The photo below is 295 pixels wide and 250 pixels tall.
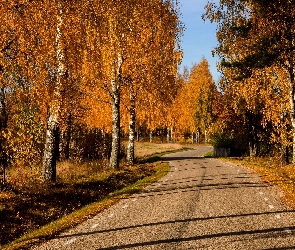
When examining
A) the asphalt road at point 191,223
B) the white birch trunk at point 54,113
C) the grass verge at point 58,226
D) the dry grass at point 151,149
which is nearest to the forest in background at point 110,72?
the white birch trunk at point 54,113

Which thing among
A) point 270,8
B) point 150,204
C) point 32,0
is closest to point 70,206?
point 150,204

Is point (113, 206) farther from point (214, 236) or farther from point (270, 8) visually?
point (270, 8)

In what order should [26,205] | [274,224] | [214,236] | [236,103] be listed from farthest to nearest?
[236,103]
[26,205]
[274,224]
[214,236]

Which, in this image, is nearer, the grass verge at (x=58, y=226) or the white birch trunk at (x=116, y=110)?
the grass verge at (x=58, y=226)

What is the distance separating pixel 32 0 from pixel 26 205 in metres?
7.88

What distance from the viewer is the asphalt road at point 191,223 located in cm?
892

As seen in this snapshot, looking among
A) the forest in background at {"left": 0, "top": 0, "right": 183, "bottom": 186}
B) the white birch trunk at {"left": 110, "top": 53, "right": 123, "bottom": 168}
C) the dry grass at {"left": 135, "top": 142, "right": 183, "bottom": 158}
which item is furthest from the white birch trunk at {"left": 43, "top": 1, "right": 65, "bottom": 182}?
the dry grass at {"left": 135, "top": 142, "right": 183, "bottom": 158}

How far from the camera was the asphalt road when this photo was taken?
8.92 m

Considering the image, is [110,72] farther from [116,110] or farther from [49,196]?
[49,196]

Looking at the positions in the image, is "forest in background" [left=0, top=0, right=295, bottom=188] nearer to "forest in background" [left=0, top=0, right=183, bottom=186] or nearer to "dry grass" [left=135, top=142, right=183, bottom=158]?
"forest in background" [left=0, top=0, right=183, bottom=186]

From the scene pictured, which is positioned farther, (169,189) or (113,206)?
(169,189)

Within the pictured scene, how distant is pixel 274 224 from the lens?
34.9ft

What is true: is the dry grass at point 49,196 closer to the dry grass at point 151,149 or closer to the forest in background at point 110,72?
the forest in background at point 110,72

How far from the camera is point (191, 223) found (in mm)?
10758
